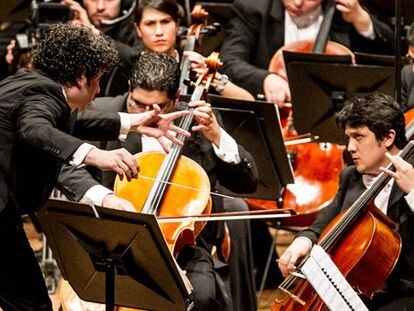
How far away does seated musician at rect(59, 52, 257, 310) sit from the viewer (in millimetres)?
3736

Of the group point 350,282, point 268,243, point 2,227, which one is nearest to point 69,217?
point 2,227

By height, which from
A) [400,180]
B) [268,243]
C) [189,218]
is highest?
[400,180]

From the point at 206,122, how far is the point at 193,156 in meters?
0.25

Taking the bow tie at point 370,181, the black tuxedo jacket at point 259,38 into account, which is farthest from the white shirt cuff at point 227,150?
the black tuxedo jacket at point 259,38

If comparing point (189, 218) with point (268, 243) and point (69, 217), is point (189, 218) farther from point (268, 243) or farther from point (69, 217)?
point (268, 243)

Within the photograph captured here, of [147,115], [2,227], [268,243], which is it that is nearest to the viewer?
[2,227]

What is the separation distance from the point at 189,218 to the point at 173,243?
0.11 m

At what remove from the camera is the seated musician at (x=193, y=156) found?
374 centimetres

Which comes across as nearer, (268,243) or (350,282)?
(350,282)

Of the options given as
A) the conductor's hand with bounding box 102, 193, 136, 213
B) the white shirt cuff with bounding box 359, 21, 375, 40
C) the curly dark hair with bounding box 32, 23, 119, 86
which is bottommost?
the conductor's hand with bounding box 102, 193, 136, 213

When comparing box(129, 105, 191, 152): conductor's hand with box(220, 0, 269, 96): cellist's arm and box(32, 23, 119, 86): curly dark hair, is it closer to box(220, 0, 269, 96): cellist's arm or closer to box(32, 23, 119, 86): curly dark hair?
box(32, 23, 119, 86): curly dark hair

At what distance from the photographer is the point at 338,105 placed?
4465 mm

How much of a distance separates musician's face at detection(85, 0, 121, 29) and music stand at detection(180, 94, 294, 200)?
1394 mm

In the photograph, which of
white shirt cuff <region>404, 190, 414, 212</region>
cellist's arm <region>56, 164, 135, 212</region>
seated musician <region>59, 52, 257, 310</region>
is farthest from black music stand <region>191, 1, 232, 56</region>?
white shirt cuff <region>404, 190, 414, 212</region>
